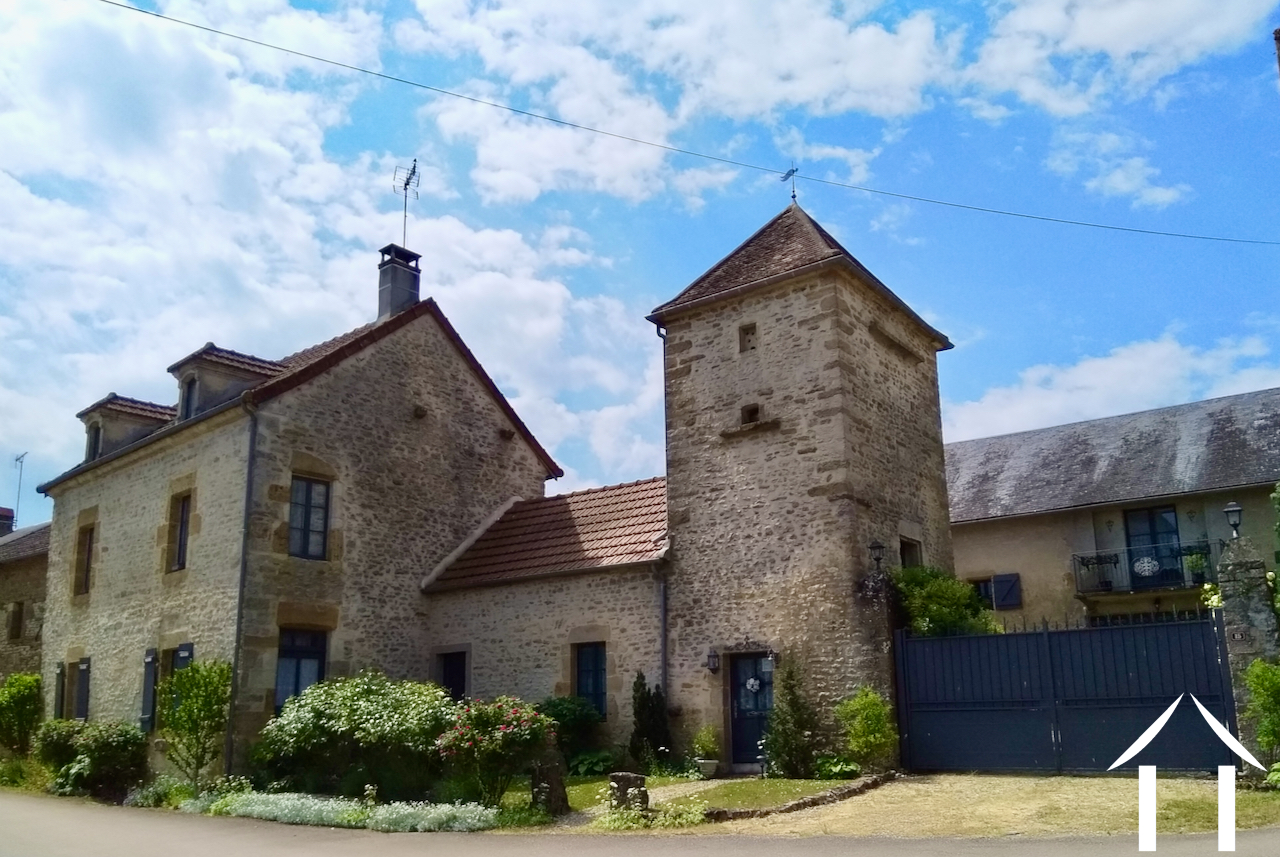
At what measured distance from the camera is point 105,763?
49.9 feet

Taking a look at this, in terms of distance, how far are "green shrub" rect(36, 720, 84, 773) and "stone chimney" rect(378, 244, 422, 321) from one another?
27.2 ft

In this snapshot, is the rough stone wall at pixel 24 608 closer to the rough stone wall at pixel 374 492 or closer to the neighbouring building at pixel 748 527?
the rough stone wall at pixel 374 492

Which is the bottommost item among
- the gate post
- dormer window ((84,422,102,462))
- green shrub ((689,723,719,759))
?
green shrub ((689,723,719,759))

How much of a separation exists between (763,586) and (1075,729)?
13.9ft

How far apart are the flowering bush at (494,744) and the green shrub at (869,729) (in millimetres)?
3953

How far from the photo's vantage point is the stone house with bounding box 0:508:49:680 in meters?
23.0

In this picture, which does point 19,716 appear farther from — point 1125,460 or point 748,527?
point 1125,460

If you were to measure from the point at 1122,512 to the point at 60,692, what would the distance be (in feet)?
70.4

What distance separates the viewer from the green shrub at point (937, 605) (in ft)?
45.1

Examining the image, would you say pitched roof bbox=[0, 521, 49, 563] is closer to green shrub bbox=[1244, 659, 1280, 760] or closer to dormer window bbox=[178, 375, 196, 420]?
dormer window bbox=[178, 375, 196, 420]

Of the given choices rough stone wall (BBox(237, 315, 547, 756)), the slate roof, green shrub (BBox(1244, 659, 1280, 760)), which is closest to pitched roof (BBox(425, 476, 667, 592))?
rough stone wall (BBox(237, 315, 547, 756))

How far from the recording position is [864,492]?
14516 millimetres

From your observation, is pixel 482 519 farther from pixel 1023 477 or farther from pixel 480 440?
pixel 1023 477

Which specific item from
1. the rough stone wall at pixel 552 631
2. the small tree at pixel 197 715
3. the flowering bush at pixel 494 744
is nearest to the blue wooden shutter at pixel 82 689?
the small tree at pixel 197 715
